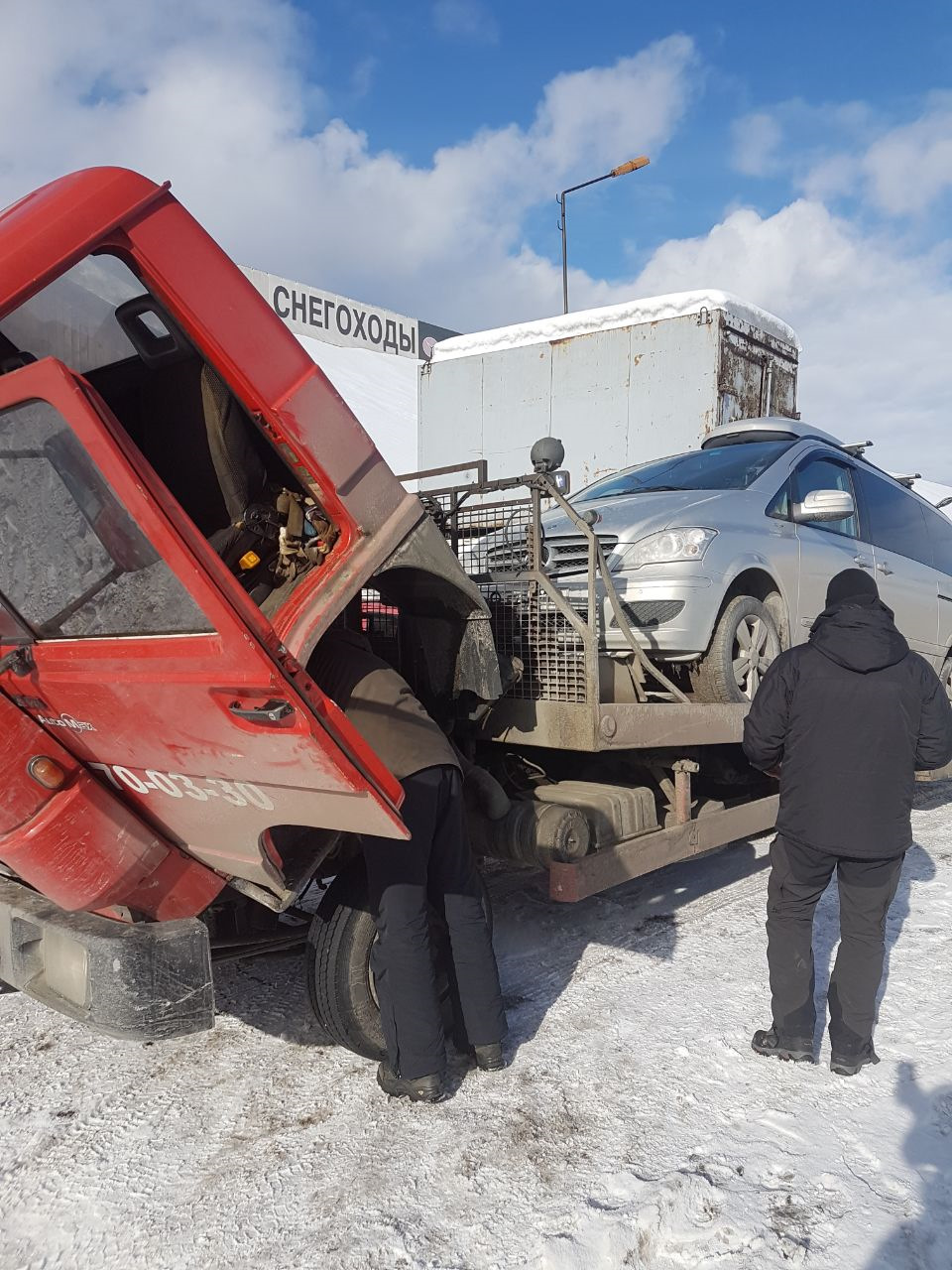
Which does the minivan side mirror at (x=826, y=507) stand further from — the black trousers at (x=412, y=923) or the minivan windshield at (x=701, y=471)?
the black trousers at (x=412, y=923)

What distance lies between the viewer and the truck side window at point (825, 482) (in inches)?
224

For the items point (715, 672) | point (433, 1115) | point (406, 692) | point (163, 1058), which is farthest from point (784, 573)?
point (163, 1058)

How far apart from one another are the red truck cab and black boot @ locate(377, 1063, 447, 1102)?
29.6 inches

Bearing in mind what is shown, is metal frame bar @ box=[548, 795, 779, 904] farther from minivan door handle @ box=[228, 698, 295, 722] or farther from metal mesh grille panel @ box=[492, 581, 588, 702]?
minivan door handle @ box=[228, 698, 295, 722]

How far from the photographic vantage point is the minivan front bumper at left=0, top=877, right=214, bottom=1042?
8.75ft

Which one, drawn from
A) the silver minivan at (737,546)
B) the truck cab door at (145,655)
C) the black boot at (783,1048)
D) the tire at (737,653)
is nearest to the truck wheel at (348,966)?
the truck cab door at (145,655)

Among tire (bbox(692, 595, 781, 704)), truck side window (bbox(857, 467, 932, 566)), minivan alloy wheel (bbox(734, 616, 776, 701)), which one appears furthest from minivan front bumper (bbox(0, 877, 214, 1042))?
truck side window (bbox(857, 467, 932, 566))

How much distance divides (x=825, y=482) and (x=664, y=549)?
6.25 feet

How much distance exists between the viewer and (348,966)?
3314mm

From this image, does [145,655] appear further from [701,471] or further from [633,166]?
[633,166]

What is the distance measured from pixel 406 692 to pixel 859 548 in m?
4.28

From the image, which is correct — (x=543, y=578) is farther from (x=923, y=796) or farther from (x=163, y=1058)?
(x=923, y=796)

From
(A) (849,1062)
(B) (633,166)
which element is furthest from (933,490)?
(A) (849,1062)

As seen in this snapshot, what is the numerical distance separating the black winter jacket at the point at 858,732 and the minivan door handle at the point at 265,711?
76.5 inches
